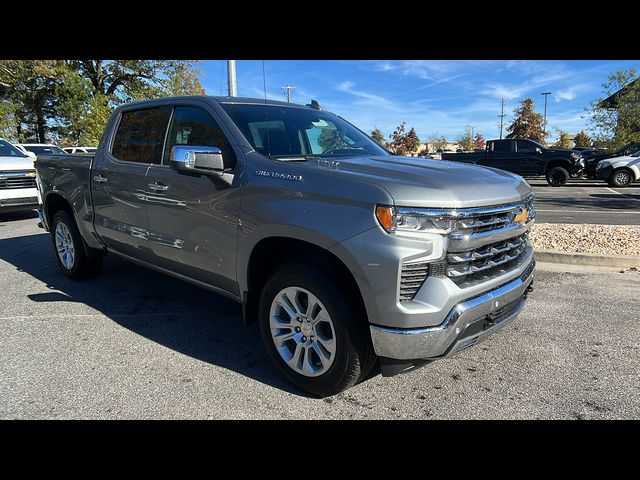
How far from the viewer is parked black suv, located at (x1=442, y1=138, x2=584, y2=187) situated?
18.7m

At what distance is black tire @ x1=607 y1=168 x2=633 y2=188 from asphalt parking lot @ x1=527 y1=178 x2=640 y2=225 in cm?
132

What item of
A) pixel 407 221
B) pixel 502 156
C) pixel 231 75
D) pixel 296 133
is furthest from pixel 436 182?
pixel 502 156

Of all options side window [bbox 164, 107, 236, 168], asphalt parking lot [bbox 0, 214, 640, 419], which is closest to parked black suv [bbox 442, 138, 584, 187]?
asphalt parking lot [bbox 0, 214, 640, 419]

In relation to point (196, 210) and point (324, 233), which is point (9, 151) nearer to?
point (196, 210)

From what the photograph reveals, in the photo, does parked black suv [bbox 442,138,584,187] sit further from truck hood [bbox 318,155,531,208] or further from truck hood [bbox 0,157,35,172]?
truck hood [bbox 318,155,531,208]

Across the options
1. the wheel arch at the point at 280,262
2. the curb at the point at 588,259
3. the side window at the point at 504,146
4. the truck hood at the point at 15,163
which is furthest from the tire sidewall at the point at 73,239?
the side window at the point at 504,146

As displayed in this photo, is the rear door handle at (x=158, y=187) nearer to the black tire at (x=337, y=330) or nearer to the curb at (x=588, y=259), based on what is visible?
the black tire at (x=337, y=330)

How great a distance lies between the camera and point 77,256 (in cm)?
527

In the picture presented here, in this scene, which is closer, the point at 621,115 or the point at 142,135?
the point at 142,135

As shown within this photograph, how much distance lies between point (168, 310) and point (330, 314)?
A: 2.46 metres

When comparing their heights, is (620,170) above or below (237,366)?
above

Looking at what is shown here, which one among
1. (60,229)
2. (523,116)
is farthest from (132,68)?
(523,116)

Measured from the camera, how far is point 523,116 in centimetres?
5747

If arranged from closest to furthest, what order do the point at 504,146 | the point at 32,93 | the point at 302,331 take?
the point at 302,331, the point at 504,146, the point at 32,93
